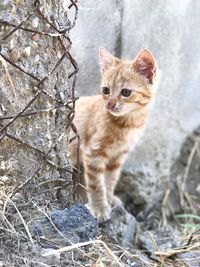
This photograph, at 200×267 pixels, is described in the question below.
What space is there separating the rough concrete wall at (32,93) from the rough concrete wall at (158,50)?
A: 2.44 ft

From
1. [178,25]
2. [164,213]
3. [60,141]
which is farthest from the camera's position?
[164,213]

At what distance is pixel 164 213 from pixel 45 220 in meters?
1.76

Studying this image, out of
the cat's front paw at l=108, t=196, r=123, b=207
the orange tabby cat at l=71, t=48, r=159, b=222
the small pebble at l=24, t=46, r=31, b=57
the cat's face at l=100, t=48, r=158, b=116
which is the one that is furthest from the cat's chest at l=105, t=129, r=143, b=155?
the small pebble at l=24, t=46, r=31, b=57

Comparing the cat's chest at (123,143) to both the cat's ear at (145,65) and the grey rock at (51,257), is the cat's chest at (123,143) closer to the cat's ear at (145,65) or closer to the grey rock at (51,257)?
the cat's ear at (145,65)

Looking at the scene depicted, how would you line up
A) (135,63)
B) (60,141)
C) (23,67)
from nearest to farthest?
(23,67), (60,141), (135,63)

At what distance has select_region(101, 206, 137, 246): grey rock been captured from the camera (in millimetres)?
3000

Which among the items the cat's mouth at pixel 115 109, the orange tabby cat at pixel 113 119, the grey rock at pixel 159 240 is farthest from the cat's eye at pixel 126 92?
the grey rock at pixel 159 240

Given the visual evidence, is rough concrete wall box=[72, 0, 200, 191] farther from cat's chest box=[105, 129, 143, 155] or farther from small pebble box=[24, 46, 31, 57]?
small pebble box=[24, 46, 31, 57]

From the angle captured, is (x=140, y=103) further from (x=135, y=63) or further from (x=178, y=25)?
(x=178, y=25)

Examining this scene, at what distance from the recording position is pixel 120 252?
2592 mm

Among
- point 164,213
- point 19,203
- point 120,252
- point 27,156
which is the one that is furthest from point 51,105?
point 164,213

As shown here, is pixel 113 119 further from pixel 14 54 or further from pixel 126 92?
pixel 14 54

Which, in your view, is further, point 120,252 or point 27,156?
point 120,252

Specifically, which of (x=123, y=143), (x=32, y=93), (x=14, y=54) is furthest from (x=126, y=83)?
(x=14, y=54)
